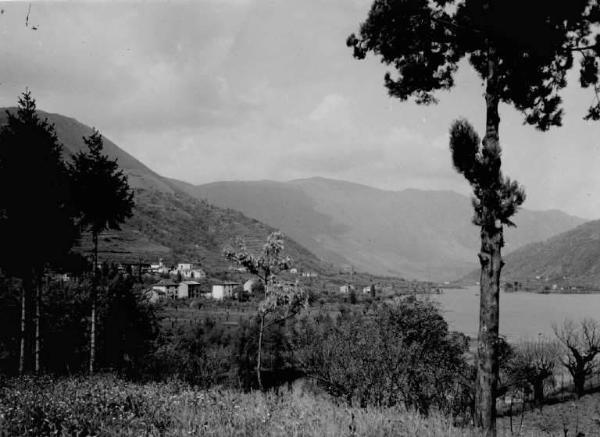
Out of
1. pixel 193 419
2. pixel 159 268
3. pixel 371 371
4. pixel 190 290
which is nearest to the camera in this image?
pixel 193 419

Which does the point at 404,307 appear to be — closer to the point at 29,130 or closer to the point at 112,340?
the point at 112,340

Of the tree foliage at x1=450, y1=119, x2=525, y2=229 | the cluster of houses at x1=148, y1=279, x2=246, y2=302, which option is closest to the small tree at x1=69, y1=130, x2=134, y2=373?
the tree foliage at x1=450, y1=119, x2=525, y2=229

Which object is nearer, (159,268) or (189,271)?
(159,268)

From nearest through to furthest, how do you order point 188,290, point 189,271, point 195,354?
point 195,354 < point 188,290 < point 189,271

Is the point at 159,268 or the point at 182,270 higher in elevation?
the point at 159,268

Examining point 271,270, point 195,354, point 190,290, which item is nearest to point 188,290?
point 190,290

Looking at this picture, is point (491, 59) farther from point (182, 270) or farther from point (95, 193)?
point (182, 270)

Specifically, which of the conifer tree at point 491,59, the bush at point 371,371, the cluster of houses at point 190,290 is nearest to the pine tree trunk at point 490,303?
the conifer tree at point 491,59
